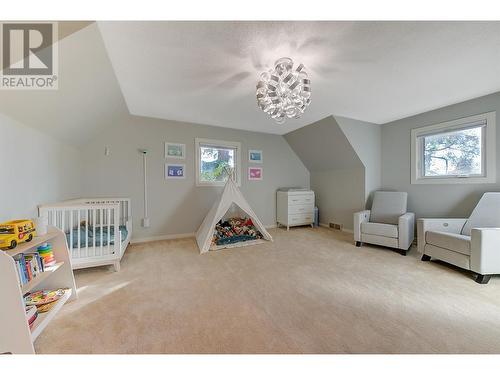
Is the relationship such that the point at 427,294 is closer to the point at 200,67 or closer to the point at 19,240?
the point at 200,67

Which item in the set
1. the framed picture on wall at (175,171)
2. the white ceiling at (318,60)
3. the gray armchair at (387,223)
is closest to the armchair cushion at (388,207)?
the gray armchair at (387,223)

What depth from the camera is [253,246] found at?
298 centimetres

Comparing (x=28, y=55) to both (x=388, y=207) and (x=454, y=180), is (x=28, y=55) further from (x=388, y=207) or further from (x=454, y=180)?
(x=454, y=180)

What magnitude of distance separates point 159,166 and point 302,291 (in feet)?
9.97

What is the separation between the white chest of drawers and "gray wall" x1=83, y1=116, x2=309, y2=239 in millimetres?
540

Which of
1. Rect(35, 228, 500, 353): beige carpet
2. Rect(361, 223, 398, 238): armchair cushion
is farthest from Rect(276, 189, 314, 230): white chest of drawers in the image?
Rect(35, 228, 500, 353): beige carpet

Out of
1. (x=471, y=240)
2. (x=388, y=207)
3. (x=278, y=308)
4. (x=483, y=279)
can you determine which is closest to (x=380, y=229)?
(x=388, y=207)

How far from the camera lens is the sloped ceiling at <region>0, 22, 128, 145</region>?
1355 millimetres

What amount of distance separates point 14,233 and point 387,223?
4.29 meters

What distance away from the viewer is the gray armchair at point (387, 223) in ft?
8.65

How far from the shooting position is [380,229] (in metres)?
2.79

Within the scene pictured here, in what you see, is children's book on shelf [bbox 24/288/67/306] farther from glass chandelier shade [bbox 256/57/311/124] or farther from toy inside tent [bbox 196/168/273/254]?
glass chandelier shade [bbox 256/57/311/124]

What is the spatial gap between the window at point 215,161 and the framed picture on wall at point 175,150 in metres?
0.28
